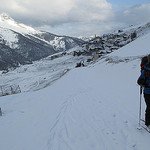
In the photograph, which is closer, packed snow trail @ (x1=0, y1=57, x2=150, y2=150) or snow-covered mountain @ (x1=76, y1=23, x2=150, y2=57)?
packed snow trail @ (x1=0, y1=57, x2=150, y2=150)

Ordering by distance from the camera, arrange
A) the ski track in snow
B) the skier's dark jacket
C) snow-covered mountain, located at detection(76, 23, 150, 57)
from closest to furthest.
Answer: the skier's dark jacket → the ski track in snow → snow-covered mountain, located at detection(76, 23, 150, 57)

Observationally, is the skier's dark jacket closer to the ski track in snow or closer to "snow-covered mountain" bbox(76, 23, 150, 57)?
the ski track in snow

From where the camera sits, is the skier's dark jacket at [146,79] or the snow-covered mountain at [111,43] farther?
the snow-covered mountain at [111,43]

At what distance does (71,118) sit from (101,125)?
1.56 meters

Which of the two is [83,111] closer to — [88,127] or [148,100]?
[88,127]

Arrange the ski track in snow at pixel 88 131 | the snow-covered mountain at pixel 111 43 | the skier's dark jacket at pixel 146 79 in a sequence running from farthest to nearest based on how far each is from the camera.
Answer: the snow-covered mountain at pixel 111 43, the ski track in snow at pixel 88 131, the skier's dark jacket at pixel 146 79

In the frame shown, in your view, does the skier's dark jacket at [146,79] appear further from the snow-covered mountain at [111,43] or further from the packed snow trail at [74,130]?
the snow-covered mountain at [111,43]

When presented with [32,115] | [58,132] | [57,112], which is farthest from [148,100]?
[32,115]

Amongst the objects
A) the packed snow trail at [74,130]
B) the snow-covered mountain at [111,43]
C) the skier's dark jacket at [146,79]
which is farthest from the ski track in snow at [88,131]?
the snow-covered mountain at [111,43]

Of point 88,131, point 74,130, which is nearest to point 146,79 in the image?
point 88,131

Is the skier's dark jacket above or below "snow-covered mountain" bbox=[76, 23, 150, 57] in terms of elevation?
below

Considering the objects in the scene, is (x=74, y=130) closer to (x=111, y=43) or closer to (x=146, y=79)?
(x=146, y=79)

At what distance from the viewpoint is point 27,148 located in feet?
13.0

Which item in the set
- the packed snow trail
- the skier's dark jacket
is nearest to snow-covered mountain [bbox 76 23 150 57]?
the packed snow trail
